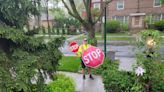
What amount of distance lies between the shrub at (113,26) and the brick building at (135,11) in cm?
373

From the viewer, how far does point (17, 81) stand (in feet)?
17.2

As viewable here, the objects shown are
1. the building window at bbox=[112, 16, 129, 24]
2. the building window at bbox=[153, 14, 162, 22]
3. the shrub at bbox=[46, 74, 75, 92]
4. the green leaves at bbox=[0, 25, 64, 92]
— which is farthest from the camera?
the building window at bbox=[112, 16, 129, 24]

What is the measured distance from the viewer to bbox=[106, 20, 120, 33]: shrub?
3503 centimetres

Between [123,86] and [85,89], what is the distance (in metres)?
2.36

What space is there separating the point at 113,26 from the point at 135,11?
5.56 metres

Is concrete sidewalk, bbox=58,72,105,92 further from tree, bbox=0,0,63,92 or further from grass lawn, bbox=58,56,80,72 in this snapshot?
tree, bbox=0,0,63,92

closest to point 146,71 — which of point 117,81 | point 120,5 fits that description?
point 117,81

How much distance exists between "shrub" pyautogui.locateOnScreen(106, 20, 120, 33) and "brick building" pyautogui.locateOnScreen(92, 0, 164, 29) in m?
3.73

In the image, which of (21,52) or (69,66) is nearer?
(21,52)

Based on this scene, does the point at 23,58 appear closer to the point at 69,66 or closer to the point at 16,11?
the point at 16,11

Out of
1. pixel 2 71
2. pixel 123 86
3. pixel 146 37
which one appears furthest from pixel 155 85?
pixel 2 71

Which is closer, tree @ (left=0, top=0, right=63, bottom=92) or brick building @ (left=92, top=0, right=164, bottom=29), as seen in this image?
tree @ (left=0, top=0, right=63, bottom=92)

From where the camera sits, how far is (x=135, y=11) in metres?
38.1

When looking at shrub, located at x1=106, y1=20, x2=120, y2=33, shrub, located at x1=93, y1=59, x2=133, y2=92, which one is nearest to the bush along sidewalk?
shrub, located at x1=93, y1=59, x2=133, y2=92
